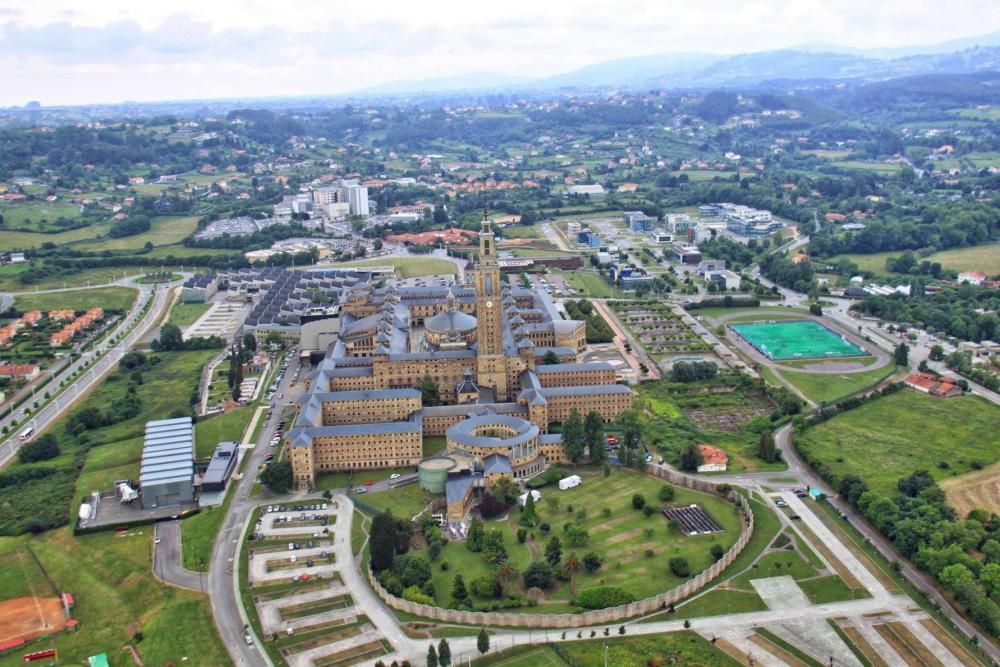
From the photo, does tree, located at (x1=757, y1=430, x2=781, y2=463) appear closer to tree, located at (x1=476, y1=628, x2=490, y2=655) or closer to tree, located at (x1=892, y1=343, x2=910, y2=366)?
tree, located at (x1=892, y1=343, x2=910, y2=366)

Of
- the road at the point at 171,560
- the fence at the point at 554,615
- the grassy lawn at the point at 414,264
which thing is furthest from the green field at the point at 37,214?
the fence at the point at 554,615

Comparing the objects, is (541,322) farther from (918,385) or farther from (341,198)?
(341,198)

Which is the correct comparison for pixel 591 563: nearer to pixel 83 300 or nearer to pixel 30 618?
pixel 30 618

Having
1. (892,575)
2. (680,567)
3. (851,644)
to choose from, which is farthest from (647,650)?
(892,575)

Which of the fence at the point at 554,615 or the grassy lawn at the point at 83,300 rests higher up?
the fence at the point at 554,615

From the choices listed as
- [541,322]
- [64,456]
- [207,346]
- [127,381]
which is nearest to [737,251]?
[541,322]

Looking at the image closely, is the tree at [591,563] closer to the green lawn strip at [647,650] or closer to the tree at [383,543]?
the green lawn strip at [647,650]

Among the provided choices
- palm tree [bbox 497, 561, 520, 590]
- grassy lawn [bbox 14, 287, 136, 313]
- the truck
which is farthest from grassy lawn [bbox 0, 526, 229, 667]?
grassy lawn [bbox 14, 287, 136, 313]
